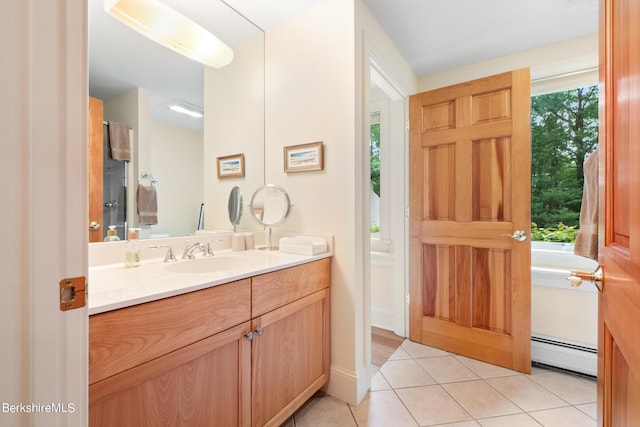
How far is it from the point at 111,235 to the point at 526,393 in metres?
2.44

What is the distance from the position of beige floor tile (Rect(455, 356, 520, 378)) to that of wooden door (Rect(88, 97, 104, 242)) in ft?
7.83

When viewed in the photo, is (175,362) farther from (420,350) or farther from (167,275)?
(420,350)

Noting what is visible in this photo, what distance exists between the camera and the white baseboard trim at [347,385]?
1579mm

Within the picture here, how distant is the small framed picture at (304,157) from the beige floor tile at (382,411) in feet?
4.56

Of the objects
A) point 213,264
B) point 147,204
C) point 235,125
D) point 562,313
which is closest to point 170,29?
point 235,125

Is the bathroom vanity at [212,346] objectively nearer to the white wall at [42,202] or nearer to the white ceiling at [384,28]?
the white wall at [42,202]

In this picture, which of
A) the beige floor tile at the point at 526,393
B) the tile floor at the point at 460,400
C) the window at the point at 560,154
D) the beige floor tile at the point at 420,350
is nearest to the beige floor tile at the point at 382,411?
the tile floor at the point at 460,400

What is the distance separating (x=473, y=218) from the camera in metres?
2.08

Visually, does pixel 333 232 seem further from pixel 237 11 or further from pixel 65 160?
pixel 237 11

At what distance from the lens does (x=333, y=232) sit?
1668 mm

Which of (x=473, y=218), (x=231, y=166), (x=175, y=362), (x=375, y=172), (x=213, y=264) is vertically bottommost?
(x=175, y=362)

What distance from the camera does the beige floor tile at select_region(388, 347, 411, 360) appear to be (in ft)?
6.93

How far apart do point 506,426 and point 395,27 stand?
8.00 ft

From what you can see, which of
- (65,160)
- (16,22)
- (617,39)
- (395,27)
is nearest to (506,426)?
(617,39)
